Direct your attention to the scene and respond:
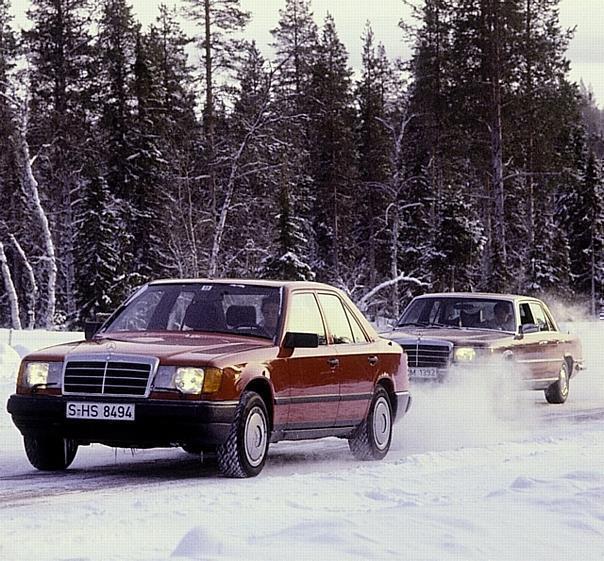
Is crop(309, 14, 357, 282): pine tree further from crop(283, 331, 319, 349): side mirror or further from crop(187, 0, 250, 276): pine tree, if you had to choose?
crop(283, 331, 319, 349): side mirror

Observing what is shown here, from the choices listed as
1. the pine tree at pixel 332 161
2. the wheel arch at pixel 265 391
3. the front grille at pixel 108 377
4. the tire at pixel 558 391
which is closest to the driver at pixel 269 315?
the wheel arch at pixel 265 391

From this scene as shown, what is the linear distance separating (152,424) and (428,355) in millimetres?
7797

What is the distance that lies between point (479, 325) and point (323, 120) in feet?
156

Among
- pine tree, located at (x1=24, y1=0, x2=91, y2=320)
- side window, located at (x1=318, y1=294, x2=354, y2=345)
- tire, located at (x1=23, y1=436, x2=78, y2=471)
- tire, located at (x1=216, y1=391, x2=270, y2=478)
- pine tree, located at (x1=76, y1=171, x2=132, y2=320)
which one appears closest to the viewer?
tire, located at (x1=216, y1=391, x2=270, y2=478)

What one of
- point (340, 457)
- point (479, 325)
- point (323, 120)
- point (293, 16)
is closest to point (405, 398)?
point (340, 457)

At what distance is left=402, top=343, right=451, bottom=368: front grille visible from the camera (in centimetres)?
1681

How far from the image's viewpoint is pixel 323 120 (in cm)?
6519

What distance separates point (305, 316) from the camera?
11.4 meters

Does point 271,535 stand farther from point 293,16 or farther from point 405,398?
point 293,16

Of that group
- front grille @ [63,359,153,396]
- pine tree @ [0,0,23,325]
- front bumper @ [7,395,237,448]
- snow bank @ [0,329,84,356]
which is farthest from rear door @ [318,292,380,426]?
pine tree @ [0,0,23,325]

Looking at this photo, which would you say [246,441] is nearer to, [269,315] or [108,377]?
[108,377]

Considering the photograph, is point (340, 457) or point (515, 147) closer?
point (340, 457)

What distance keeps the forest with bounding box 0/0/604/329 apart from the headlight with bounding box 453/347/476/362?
18.3m

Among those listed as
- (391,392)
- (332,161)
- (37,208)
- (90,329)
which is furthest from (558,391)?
(332,161)
